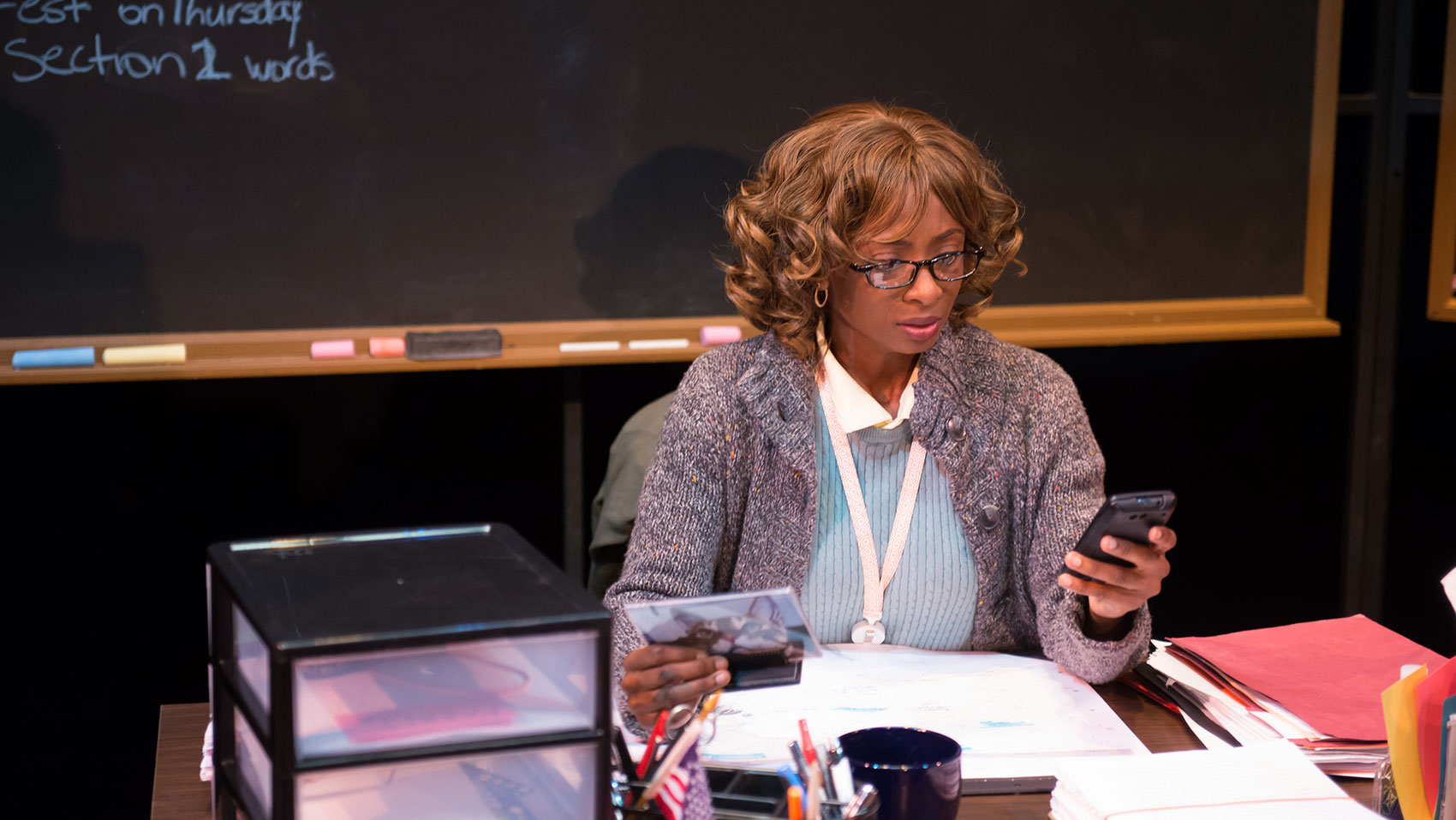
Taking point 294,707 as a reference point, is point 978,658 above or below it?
below

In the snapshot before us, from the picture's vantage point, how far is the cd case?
0.96 meters

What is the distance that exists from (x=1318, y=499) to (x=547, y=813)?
8.16 feet

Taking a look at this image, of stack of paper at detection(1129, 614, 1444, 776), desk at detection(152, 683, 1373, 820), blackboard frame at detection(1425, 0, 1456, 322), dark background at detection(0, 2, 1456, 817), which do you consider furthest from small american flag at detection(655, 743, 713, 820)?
blackboard frame at detection(1425, 0, 1456, 322)

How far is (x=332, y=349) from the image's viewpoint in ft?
6.83

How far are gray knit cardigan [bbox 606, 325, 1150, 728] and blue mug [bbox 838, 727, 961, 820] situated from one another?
1.62ft

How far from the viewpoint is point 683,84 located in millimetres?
2184

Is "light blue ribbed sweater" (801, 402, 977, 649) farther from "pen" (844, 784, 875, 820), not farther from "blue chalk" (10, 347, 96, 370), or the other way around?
"blue chalk" (10, 347, 96, 370)

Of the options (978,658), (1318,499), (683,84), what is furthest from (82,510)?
(1318,499)

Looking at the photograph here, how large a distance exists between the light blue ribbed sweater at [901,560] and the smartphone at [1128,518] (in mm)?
327

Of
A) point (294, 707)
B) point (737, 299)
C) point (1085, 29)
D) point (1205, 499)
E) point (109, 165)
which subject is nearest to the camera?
point (294, 707)

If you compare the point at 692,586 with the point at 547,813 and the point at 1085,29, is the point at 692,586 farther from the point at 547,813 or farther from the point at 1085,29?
the point at 1085,29

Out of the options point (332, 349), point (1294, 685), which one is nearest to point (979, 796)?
point (1294, 685)

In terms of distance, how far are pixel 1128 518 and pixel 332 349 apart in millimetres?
1381

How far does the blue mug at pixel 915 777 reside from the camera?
3.05 ft
